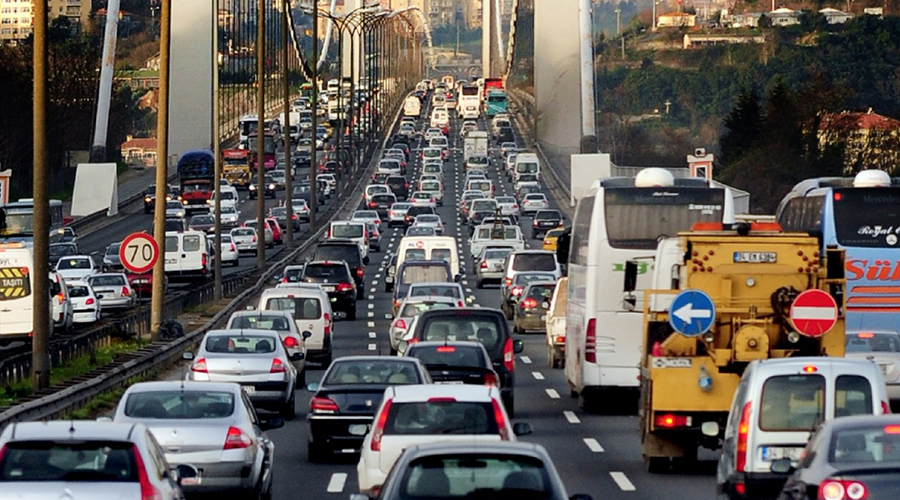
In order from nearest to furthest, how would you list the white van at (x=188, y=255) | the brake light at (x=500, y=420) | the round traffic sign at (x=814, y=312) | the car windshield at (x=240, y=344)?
the brake light at (x=500, y=420)
the round traffic sign at (x=814, y=312)
the car windshield at (x=240, y=344)
the white van at (x=188, y=255)

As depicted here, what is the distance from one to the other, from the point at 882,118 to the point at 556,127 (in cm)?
3341

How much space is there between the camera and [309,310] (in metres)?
37.3

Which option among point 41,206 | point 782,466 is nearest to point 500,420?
point 782,466

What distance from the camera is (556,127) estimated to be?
492 ft

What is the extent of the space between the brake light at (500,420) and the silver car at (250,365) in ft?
35.4

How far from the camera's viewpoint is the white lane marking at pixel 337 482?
19.8m

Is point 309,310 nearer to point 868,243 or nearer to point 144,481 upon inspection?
point 868,243

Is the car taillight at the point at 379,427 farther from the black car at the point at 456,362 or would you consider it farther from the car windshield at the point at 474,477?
the black car at the point at 456,362

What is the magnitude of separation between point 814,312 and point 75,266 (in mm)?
42034

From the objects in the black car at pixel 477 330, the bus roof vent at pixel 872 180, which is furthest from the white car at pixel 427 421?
the bus roof vent at pixel 872 180

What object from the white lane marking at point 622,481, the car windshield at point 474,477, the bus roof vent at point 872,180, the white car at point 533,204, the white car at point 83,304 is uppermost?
the white car at point 533,204

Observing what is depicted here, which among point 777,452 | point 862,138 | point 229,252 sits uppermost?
point 862,138

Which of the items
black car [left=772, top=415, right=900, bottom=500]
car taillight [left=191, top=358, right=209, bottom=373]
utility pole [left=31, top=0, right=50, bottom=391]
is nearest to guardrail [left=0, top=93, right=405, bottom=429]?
utility pole [left=31, top=0, right=50, bottom=391]

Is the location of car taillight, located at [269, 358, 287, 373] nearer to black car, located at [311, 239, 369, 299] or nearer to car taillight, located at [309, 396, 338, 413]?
car taillight, located at [309, 396, 338, 413]
